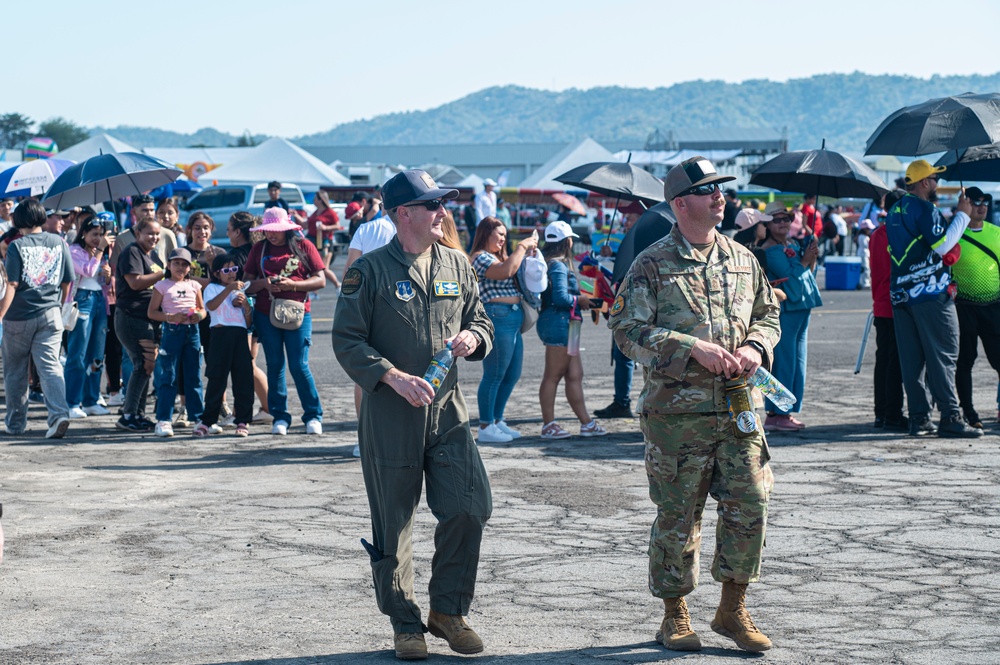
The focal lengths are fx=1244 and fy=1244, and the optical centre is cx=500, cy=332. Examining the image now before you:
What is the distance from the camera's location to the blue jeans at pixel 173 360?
9.80m

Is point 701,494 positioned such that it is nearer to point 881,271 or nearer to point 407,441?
point 407,441

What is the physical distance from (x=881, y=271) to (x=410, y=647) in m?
6.46

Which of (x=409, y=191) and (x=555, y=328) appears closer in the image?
(x=409, y=191)

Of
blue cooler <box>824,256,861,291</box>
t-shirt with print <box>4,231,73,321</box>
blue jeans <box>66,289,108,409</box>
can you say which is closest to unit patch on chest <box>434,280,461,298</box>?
t-shirt with print <box>4,231,73,321</box>

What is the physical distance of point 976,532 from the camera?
6508mm

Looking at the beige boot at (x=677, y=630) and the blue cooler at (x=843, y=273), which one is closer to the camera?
the beige boot at (x=677, y=630)

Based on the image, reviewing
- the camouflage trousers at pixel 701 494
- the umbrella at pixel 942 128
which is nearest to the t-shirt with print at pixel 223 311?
the umbrella at pixel 942 128

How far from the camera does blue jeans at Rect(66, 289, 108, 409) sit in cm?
1070

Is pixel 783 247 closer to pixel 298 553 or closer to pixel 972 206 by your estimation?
pixel 972 206

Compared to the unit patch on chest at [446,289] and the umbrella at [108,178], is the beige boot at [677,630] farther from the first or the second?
the umbrella at [108,178]

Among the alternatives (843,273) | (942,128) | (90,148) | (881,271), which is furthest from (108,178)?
(90,148)

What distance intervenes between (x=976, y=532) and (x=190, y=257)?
6209mm

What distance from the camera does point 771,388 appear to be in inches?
192

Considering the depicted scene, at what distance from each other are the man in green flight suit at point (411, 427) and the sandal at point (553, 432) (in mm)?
4799
